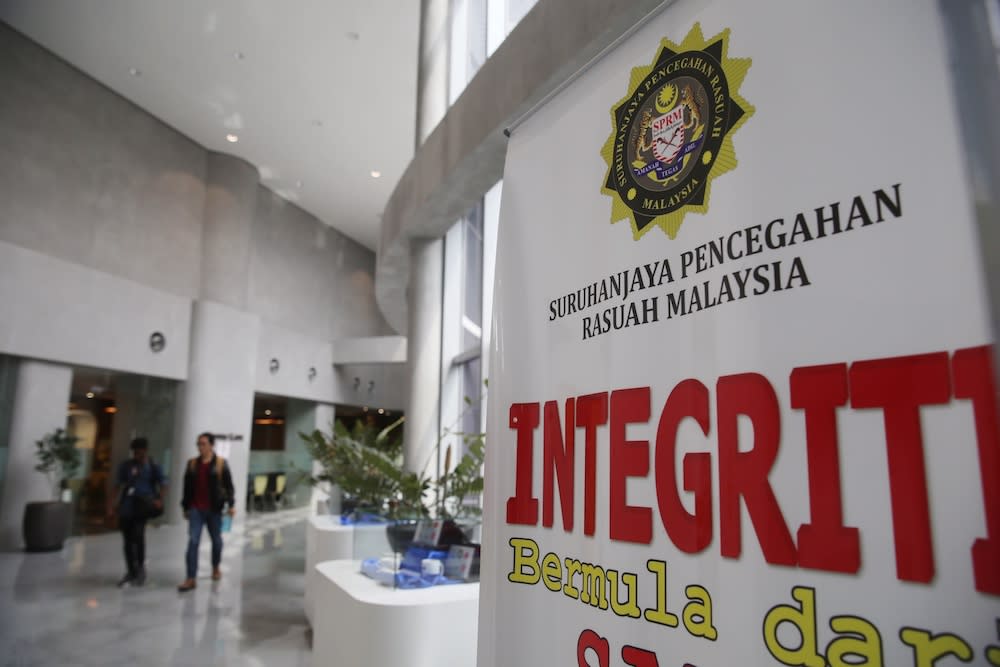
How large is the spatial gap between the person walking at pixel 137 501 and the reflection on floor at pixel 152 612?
0.92ft

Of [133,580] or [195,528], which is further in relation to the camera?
[133,580]

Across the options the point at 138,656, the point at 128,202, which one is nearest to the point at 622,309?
the point at 138,656

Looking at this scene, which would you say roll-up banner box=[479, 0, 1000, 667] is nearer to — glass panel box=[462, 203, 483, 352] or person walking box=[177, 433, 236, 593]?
glass panel box=[462, 203, 483, 352]

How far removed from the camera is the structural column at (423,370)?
6293 millimetres

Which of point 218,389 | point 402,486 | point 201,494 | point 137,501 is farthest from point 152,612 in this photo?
point 218,389

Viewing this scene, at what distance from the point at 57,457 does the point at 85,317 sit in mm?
2717

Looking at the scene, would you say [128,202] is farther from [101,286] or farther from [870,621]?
[870,621]

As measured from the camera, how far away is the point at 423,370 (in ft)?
21.2

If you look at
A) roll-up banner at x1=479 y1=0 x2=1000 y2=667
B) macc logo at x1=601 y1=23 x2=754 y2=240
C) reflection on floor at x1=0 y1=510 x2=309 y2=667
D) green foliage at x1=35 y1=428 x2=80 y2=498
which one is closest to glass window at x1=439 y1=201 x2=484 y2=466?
reflection on floor at x1=0 y1=510 x2=309 y2=667

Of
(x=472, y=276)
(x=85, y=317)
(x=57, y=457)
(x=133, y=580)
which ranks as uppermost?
(x=85, y=317)

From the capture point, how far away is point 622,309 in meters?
1.54

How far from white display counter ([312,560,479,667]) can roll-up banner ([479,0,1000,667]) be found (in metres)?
1.17

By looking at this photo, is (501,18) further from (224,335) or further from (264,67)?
(224,335)

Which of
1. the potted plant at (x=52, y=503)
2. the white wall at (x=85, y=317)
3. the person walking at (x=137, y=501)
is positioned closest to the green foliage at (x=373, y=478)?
the person walking at (x=137, y=501)
